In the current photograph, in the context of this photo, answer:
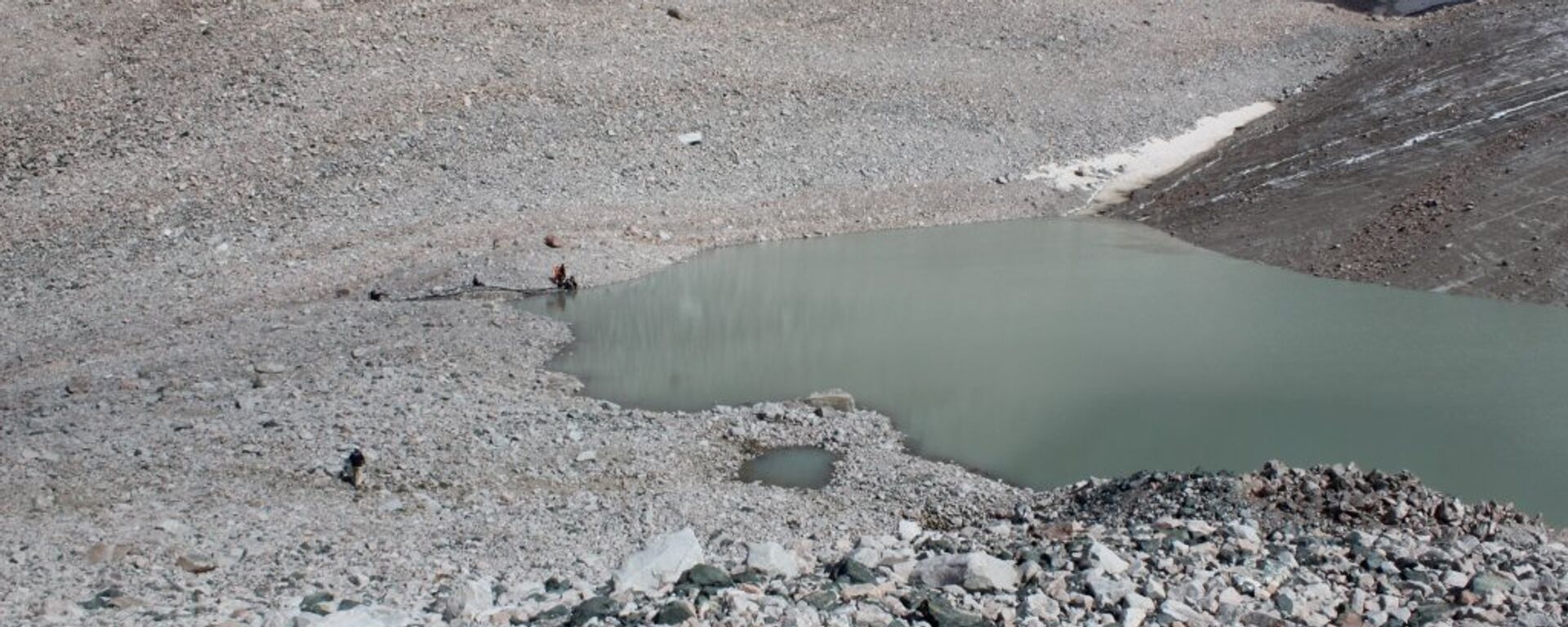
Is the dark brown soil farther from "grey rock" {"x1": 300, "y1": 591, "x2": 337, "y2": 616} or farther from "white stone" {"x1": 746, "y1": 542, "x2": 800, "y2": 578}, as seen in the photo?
"grey rock" {"x1": 300, "y1": 591, "x2": 337, "y2": 616}

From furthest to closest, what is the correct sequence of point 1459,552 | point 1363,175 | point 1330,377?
point 1363,175, point 1330,377, point 1459,552

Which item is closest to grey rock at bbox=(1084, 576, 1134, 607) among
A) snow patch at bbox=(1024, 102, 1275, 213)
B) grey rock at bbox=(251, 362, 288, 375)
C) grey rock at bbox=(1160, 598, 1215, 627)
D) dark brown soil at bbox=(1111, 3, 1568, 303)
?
grey rock at bbox=(1160, 598, 1215, 627)

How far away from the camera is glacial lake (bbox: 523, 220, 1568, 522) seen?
563 inches

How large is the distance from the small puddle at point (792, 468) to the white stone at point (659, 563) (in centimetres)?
307

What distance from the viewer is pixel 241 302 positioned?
63.4ft

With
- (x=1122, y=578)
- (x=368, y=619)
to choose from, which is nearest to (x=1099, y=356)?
(x=1122, y=578)

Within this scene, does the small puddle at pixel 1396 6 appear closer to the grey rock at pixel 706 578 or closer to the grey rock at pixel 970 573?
the grey rock at pixel 970 573

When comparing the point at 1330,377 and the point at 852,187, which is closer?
the point at 1330,377

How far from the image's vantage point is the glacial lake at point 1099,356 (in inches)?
563

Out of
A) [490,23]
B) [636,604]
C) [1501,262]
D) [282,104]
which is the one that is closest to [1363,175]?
[1501,262]

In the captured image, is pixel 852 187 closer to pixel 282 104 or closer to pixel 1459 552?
pixel 282 104

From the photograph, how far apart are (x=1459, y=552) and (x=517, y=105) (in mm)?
17258

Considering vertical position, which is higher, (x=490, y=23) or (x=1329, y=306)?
(x=490, y=23)

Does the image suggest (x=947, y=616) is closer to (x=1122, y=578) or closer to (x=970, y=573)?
(x=970, y=573)
